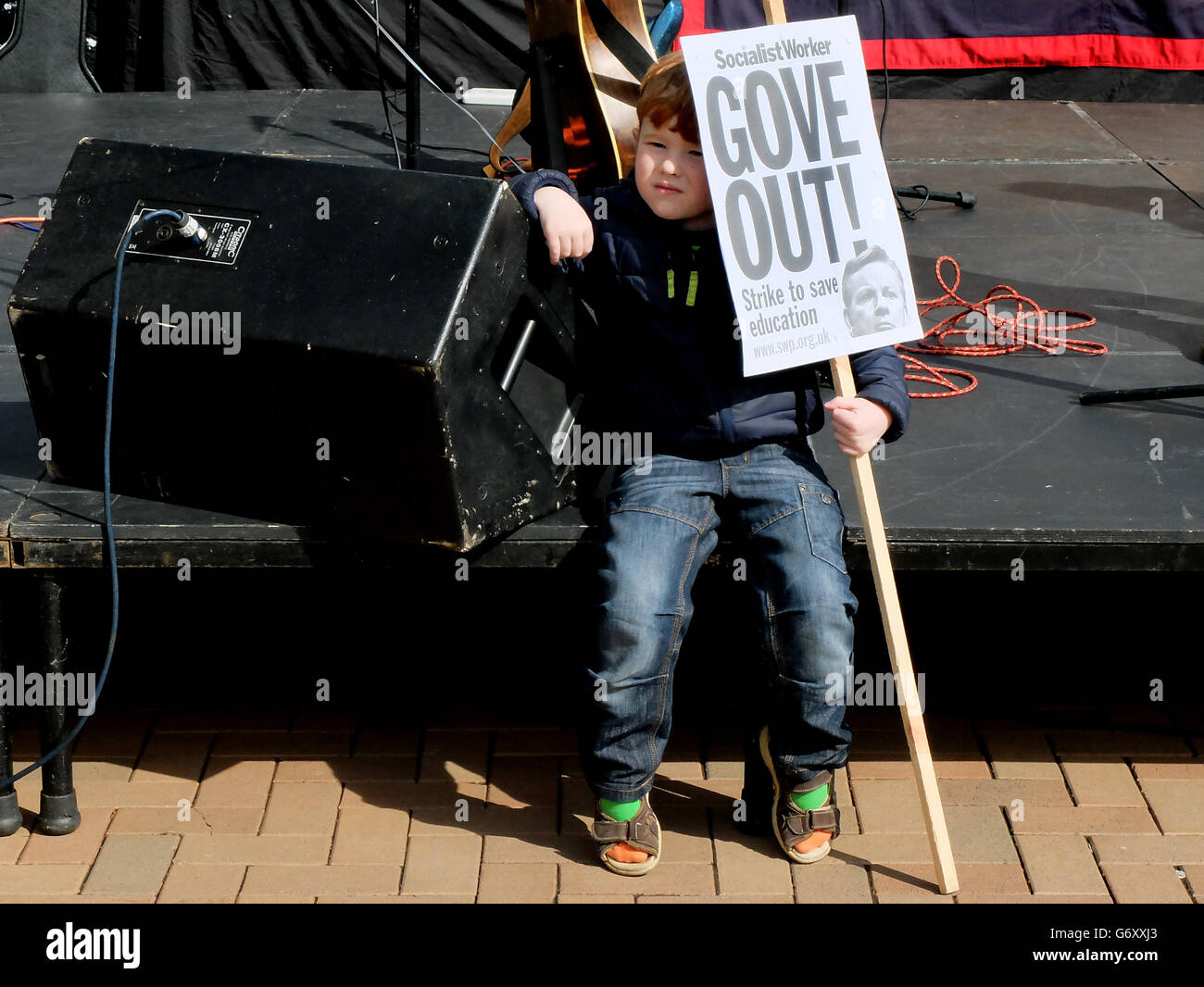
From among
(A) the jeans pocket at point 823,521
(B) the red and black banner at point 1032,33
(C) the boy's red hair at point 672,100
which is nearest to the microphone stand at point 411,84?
(C) the boy's red hair at point 672,100

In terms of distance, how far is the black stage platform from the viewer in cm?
247

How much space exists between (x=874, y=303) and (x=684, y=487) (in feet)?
1.48

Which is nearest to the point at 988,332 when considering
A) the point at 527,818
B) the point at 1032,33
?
the point at 527,818

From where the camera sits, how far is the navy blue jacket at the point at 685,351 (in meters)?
2.42

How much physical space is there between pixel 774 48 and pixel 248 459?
114 centimetres

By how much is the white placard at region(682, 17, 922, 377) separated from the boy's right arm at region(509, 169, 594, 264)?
25cm

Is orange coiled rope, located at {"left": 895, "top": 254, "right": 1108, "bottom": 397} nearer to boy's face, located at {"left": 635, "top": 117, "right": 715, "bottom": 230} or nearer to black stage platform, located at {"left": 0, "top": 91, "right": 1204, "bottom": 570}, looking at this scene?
black stage platform, located at {"left": 0, "top": 91, "right": 1204, "bottom": 570}

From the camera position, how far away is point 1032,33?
19.2 feet

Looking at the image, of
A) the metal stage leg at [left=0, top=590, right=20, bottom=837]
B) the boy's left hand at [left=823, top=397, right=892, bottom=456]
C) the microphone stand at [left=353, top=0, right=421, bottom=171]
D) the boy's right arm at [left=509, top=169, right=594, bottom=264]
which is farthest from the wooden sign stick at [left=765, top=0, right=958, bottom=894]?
the microphone stand at [left=353, top=0, right=421, bottom=171]

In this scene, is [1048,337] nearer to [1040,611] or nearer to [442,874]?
[1040,611]

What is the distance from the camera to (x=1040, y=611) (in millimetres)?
3225

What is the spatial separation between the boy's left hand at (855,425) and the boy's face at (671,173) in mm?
426

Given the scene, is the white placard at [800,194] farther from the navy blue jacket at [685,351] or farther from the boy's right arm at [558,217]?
the boy's right arm at [558,217]
